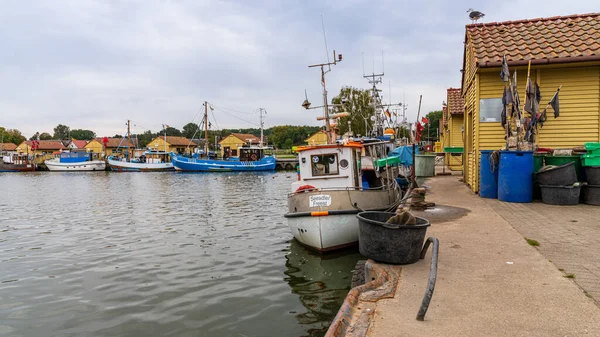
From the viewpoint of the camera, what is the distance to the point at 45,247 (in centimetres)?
1104

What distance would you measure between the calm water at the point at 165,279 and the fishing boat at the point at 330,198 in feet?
1.64

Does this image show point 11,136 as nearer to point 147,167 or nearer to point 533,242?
point 147,167

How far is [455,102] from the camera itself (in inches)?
957

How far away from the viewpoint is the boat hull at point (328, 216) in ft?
28.2

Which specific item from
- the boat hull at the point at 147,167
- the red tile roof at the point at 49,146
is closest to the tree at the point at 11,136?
the red tile roof at the point at 49,146

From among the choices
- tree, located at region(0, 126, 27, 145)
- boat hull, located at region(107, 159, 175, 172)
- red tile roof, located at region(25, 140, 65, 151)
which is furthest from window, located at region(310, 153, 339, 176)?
tree, located at region(0, 126, 27, 145)

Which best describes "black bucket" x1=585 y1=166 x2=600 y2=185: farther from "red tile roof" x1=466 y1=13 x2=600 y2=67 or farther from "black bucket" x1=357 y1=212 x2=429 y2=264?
"black bucket" x1=357 y1=212 x2=429 y2=264

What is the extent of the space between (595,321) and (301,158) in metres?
7.69

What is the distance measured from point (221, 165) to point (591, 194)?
Answer: 4952 centimetres

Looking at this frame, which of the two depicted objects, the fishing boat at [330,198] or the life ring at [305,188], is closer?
the fishing boat at [330,198]

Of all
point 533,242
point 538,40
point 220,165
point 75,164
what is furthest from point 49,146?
point 533,242

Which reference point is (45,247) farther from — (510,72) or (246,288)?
(510,72)

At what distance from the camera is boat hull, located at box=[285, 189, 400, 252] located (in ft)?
28.2

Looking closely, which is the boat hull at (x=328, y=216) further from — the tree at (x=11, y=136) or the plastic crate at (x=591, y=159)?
the tree at (x=11, y=136)
